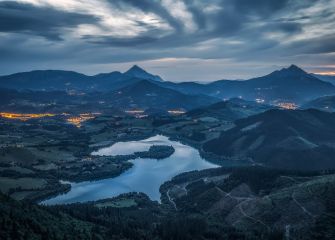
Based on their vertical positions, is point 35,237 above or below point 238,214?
above

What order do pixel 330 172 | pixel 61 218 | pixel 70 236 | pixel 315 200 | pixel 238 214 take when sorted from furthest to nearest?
pixel 330 172 < pixel 238 214 < pixel 315 200 < pixel 61 218 < pixel 70 236

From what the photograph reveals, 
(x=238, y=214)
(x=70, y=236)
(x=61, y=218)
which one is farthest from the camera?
(x=238, y=214)

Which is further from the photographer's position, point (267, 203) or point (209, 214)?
point (209, 214)

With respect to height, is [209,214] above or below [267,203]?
below

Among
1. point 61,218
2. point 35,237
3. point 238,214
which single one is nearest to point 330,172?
point 238,214

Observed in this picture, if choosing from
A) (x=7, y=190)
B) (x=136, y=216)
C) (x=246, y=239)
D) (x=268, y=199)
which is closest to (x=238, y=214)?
(x=268, y=199)

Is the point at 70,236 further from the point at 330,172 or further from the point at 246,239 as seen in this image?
the point at 330,172

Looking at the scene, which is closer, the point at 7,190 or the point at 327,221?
the point at 327,221

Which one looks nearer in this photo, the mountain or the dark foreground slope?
the dark foreground slope

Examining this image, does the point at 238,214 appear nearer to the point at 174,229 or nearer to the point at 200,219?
the point at 200,219

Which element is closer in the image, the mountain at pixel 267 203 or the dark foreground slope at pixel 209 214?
the dark foreground slope at pixel 209 214
